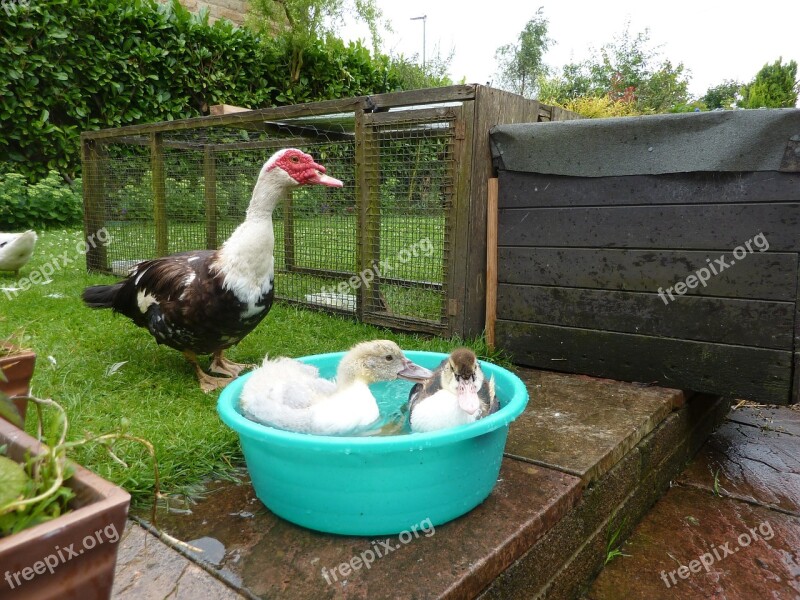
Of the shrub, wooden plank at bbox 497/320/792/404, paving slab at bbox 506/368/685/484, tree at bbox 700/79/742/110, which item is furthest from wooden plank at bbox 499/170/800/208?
tree at bbox 700/79/742/110

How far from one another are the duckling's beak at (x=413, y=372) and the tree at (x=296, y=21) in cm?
973

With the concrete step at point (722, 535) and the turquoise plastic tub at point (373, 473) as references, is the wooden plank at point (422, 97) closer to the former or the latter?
the turquoise plastic tub at point (373, 473)

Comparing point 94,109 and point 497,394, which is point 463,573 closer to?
point 497,394

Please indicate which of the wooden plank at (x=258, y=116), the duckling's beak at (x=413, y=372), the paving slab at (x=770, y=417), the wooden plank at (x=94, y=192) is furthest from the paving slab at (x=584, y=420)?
the wooden plank at (x=94, y=192)

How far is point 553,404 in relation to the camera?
255 cm

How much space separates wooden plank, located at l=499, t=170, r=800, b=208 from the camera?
7.87ft

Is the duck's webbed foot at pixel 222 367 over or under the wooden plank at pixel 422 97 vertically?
under

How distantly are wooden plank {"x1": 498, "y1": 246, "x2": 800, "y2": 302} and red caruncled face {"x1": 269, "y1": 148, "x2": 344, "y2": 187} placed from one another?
106cm

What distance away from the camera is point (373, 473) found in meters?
1.42

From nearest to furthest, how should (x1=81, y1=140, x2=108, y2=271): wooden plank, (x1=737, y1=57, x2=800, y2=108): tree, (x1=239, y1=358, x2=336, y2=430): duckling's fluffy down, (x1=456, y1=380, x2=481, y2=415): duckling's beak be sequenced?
(x1=456, y1=380, x2=481, y2=415): duckling's beak, (x1=239, y1=358, x2=336, y2=430): duckling's fluffy down, (x1=81, y1=140, x2=108, y2=271): wooden plank, (x1=737, y1=57, x2=800, y2=108): tree

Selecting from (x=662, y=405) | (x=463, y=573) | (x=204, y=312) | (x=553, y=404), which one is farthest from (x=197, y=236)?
(x=463, y=573)

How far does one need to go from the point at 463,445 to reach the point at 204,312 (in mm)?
1686

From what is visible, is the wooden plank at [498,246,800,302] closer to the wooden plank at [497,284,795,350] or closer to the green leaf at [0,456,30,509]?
the wooden plank at [497,284,795,350]

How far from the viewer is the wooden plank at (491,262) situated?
3.14 meters
